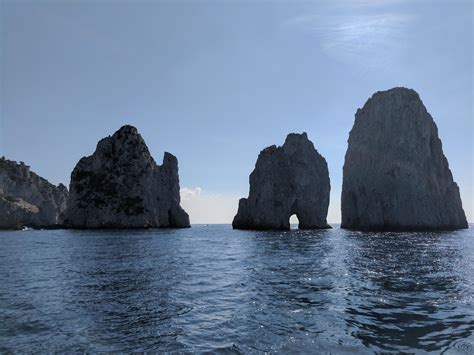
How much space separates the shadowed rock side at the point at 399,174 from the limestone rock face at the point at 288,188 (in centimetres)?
1233

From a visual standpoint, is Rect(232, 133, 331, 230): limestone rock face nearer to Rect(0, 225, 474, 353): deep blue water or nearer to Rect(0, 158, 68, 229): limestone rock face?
Rect(0, 225, 474, 353): deep blue water

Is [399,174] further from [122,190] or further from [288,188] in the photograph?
[122,190]

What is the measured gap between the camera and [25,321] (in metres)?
13.4

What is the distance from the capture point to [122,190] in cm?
12231

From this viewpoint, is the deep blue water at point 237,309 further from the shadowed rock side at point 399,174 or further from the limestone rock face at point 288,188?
the shadowed rock side at point 399,174

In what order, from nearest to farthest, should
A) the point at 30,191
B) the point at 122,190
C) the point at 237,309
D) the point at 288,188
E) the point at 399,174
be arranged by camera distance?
the point at 237,309
the point at 399,174
the point at 288,188
the point at 122,190
the point at 30,191

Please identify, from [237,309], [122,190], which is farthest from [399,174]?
[237,309]

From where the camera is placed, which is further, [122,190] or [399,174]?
[122,190]

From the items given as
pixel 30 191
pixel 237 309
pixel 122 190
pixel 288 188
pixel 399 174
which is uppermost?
pixel 30 191

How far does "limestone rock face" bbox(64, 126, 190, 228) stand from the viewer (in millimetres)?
118875

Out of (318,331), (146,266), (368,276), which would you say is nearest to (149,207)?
(146,266)

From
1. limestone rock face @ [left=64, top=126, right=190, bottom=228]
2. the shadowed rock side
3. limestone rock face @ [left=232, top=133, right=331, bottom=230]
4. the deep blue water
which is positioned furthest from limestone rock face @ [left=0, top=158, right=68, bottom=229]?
the deep blue water

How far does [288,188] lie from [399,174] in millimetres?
33957

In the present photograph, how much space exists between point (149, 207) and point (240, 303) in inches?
4360
